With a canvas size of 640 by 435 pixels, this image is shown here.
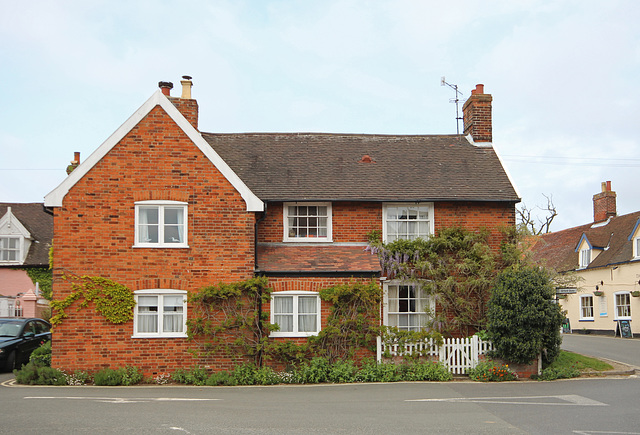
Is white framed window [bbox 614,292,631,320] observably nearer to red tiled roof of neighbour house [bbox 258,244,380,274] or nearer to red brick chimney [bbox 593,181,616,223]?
red brick chimney [bbox 593,181,616,223]

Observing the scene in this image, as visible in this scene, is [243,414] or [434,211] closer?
[243,414]

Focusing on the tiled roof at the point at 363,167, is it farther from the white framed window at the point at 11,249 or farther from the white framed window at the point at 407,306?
the white framed window at the point at 11,249

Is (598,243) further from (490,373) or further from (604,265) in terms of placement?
(490,373)

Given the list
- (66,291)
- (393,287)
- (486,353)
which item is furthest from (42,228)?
(486,353)

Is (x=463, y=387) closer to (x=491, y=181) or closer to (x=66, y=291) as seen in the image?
(x=491, y=181)

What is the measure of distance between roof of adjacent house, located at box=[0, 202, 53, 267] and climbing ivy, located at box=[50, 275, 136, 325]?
18.0 meters

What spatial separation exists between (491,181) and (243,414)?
12.3m

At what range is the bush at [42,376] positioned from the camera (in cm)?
1638

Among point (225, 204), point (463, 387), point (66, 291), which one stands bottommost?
point (463, 387)

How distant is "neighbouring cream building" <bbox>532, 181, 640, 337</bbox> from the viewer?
35.6m

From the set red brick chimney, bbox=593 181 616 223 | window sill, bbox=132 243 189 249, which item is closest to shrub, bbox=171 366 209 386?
window sill, bbox=132 243 189 249

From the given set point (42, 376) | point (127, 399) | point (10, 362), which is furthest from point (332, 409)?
point (10, 362)

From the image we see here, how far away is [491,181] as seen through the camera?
20.4m

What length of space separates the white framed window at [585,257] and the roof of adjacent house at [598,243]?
1.72 feet
